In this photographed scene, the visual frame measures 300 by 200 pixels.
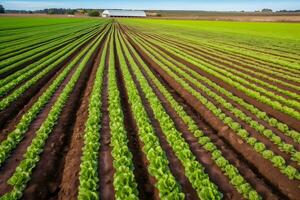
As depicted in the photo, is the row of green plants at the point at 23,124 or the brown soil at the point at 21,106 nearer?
the row of green plants at the point at 23,124

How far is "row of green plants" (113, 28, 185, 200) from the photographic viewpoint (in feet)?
21.3

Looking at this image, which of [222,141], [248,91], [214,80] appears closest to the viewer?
[222,141]

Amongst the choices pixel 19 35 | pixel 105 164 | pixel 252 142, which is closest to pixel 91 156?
pixel 105 164

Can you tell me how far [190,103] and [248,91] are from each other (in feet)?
13.1

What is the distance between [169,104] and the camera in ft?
42.7

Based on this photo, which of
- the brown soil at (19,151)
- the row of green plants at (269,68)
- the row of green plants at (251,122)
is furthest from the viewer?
the row of green plants at (269,68)

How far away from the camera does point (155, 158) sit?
7.84m

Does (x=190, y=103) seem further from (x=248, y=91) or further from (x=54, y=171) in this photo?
(x=54, y=171)

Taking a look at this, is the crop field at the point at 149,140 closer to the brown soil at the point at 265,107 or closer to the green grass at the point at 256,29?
the brown soil at the point at 265,107

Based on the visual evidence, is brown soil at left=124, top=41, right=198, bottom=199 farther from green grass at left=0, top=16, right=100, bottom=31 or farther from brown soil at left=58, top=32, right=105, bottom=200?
green grass at left=0, top=16, right=100, bottom=31

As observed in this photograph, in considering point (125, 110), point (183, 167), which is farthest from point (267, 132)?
point (125, 110)

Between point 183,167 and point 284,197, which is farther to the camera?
point 183,167

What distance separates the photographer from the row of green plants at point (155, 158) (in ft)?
21.3

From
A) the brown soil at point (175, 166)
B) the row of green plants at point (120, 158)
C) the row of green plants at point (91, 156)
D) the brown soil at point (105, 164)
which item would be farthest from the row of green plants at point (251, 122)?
the row of green plants at point (91, 156)
